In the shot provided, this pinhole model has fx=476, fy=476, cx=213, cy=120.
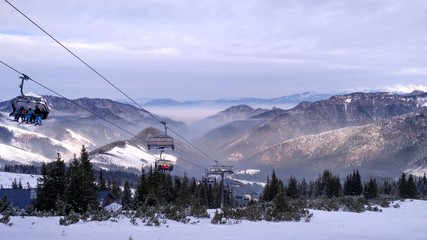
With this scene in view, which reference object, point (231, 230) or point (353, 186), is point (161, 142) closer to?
point (231, 230)

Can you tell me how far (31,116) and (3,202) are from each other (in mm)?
4815

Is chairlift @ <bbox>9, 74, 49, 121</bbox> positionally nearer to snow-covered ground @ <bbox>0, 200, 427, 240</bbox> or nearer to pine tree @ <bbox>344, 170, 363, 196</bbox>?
snow-covered ground @ <bbox>0, 200, 427, 240</bbox>

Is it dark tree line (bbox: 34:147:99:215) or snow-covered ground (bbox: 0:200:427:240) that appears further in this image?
dark tree line (bbox: 34:147:99:215)

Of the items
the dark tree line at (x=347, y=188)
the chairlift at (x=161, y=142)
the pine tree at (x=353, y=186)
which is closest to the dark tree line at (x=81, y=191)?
the chairlift at (x=161, y=142)

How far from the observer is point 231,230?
21625mm

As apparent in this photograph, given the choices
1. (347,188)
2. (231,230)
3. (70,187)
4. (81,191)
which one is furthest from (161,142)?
(347,188)

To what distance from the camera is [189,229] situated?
826 inches

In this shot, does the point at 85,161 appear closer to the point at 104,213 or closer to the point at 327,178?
the point at 104,213

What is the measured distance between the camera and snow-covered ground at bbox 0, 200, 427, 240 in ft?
58.3

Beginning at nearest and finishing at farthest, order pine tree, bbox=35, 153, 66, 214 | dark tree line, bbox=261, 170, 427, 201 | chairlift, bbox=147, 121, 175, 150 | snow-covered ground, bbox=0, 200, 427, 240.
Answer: snow-covered ground, bbox=0, 200, 427, 240, chairlift, bbox=147, 121, 175, 150, pine tree, bbox=35, 153, 66, 214, dark tree line, bbox=261, 170, 427, 201

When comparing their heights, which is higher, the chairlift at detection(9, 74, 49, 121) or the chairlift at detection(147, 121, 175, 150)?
the chairlift at detection(147, 121, 175, 150)

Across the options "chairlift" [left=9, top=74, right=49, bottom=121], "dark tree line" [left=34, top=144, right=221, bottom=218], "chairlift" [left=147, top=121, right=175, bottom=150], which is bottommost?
"dark tree line" [left=34, top=144, right=221, bottom=218]

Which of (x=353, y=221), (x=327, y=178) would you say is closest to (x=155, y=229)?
(x=353, y=221)

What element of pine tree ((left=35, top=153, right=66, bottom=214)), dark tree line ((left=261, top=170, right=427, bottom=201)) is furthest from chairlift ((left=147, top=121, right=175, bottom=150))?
dark tree line ((left=261, top=170, right=427, bottom=201))
